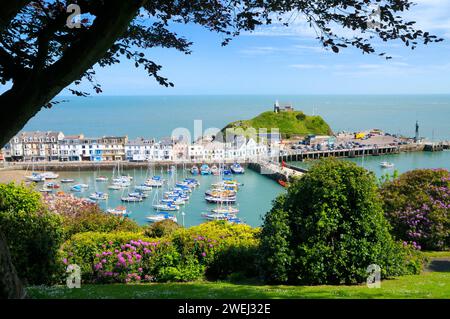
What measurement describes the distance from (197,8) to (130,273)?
6.93 m

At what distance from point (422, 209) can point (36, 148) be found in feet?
243

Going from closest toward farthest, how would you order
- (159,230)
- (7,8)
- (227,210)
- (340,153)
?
(7,8)
(159,230)
(227,210)
(340,153)

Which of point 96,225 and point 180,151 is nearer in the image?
point 96,225

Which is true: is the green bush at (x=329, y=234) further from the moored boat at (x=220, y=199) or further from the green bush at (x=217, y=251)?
the moored boat at (x=220, y=199)

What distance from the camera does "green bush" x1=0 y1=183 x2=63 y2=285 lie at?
9344 mm

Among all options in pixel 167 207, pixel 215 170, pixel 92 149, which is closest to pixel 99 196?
pixel 167 207

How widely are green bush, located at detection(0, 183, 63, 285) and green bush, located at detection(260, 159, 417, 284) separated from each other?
4540 mm

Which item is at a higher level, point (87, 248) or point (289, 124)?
point (289, 124)

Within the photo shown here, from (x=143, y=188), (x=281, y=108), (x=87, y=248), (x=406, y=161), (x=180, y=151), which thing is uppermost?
(x=281, y=108)

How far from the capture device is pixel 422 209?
1415cm

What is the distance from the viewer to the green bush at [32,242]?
9344 mm

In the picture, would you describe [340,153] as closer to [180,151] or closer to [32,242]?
[180,151]

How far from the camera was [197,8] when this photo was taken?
17.3 feet
